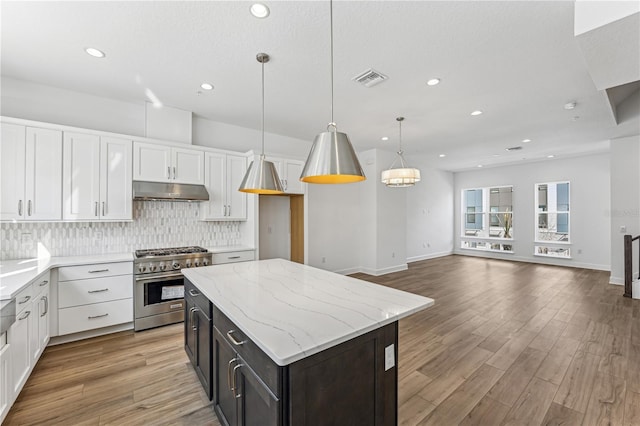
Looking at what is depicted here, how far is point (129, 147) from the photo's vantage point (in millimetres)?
3521

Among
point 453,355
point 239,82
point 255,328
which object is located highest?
point 239,82

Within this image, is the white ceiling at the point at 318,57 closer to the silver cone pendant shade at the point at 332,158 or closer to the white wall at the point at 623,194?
the silver cone pendant shade at the point at 332,158

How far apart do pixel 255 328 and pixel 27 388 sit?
2512 mm

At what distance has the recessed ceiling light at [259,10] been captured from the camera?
2.03 metres

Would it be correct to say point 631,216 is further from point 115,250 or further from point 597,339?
point 115,250

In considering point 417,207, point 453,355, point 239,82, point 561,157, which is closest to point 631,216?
point 561,157

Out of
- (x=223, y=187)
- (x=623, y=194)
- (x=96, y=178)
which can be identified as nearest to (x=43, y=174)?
(x=96, y=178)

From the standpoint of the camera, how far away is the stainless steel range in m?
3.34

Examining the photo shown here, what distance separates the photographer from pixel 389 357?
1514 millimetres

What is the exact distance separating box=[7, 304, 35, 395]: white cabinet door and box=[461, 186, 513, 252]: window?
10381 millimetres

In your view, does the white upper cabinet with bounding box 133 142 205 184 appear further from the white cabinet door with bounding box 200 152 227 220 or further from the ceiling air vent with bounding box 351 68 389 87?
the ceiling air vent with bounding box 351 68 389 87

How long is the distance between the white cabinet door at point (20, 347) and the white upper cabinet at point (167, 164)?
1.87 m

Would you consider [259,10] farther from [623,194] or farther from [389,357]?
[623,194]

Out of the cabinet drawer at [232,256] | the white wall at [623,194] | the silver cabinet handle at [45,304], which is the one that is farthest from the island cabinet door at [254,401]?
the white wall at [623,194]
